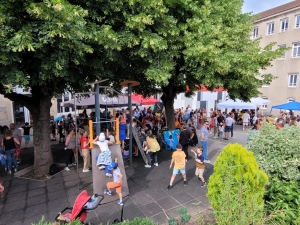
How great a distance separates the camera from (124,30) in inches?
227

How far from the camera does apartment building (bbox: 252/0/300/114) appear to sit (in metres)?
22.0

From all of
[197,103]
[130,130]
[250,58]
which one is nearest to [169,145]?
[130,130]

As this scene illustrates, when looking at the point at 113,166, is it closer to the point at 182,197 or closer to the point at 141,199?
the point at 141,199

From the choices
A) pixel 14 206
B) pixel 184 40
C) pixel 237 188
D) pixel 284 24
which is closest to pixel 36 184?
pixel 14 206

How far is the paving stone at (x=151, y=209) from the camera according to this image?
493 cm

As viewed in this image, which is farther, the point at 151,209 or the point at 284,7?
the point at 284,7

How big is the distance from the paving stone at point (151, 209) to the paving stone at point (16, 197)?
3588 millimetres

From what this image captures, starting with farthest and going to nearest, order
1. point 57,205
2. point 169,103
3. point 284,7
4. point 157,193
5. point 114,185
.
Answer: point 284,7 → point 169,103 → point 157,193 → point 57,205 → point 114,185

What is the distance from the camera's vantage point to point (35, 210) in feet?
16.7

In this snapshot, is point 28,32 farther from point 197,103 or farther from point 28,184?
point 197,103

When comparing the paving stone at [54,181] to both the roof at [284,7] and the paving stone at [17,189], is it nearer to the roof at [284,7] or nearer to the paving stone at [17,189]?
the paving stone at [17,189]

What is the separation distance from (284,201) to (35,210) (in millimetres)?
5895

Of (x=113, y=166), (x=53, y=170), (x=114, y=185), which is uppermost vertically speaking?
(x=113, y=166)

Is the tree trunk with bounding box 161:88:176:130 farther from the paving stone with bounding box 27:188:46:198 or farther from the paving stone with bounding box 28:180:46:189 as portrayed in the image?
the paving stone with bounding box 27:188:46:198
